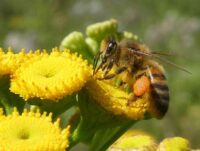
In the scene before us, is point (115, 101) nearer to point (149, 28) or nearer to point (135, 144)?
point (135, 144)

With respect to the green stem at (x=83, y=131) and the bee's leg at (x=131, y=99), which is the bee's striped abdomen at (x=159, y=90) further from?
the green stem at (x=83, y=131)

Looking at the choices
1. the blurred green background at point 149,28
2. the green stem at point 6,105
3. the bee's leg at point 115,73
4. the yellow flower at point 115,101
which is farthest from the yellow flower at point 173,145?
the blurred green background at point 149,28

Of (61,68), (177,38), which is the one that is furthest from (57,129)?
(177,38)

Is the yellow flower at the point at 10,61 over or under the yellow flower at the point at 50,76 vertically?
over

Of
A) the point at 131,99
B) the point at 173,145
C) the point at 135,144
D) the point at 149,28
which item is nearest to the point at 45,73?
the point at 131,99

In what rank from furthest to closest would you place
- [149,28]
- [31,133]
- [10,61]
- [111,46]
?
[149,28] → [111,46] → [10,61] → [31,133]

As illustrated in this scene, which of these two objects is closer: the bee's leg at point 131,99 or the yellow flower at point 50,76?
the yellow flower at point 50,76
